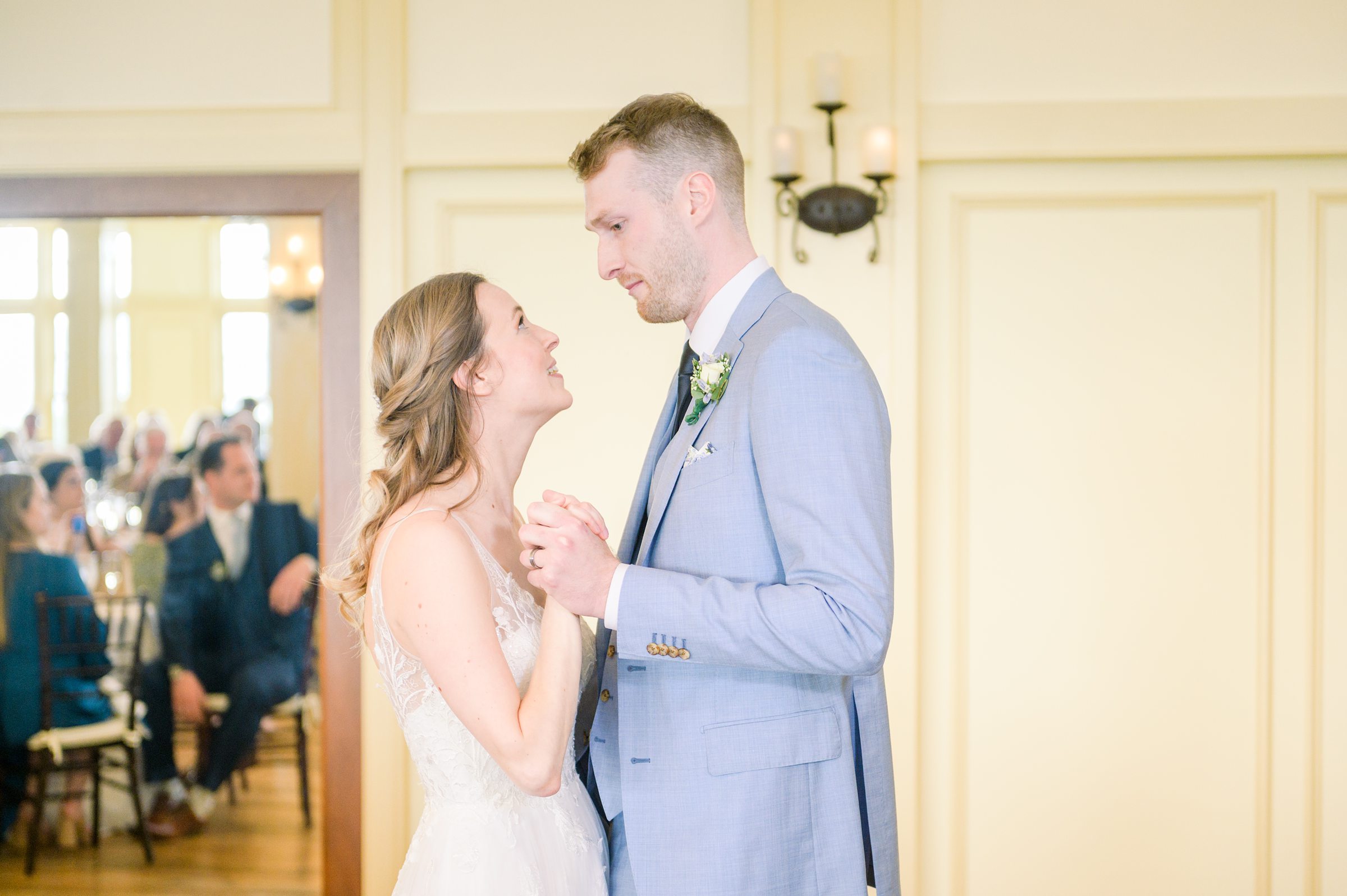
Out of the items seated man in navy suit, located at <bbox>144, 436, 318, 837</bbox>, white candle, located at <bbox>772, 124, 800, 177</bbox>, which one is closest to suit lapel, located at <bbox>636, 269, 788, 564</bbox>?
white candle, located at <bbox>772, 124, 800, 177</bbox>

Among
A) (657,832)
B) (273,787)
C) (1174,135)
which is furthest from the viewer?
(273,787)

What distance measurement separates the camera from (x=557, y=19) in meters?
3.41

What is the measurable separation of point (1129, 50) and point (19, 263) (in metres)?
3.68

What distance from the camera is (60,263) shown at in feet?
11.8

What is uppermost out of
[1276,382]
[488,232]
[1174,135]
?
[1174,135]

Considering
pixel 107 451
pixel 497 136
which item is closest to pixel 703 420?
pixel 497 136

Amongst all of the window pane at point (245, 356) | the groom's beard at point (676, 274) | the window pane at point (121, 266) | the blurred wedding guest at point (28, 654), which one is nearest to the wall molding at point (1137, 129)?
the groom's beard at point (676, 274)

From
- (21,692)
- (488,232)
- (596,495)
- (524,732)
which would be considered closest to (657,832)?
(524,732)

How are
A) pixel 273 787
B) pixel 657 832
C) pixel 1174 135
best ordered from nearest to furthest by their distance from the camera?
pixel 657 832, pixel 1174 135, pixel 273 787

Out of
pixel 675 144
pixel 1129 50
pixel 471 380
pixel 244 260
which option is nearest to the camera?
pixel 675 144

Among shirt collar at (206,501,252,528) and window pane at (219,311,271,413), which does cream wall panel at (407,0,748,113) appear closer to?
window pane at (219,311,271,413)

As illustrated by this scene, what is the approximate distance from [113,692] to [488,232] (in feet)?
6.54

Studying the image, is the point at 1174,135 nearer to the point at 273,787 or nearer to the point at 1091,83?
the point at 1091,83

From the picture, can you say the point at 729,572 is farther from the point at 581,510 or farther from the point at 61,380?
the point at 61,380
